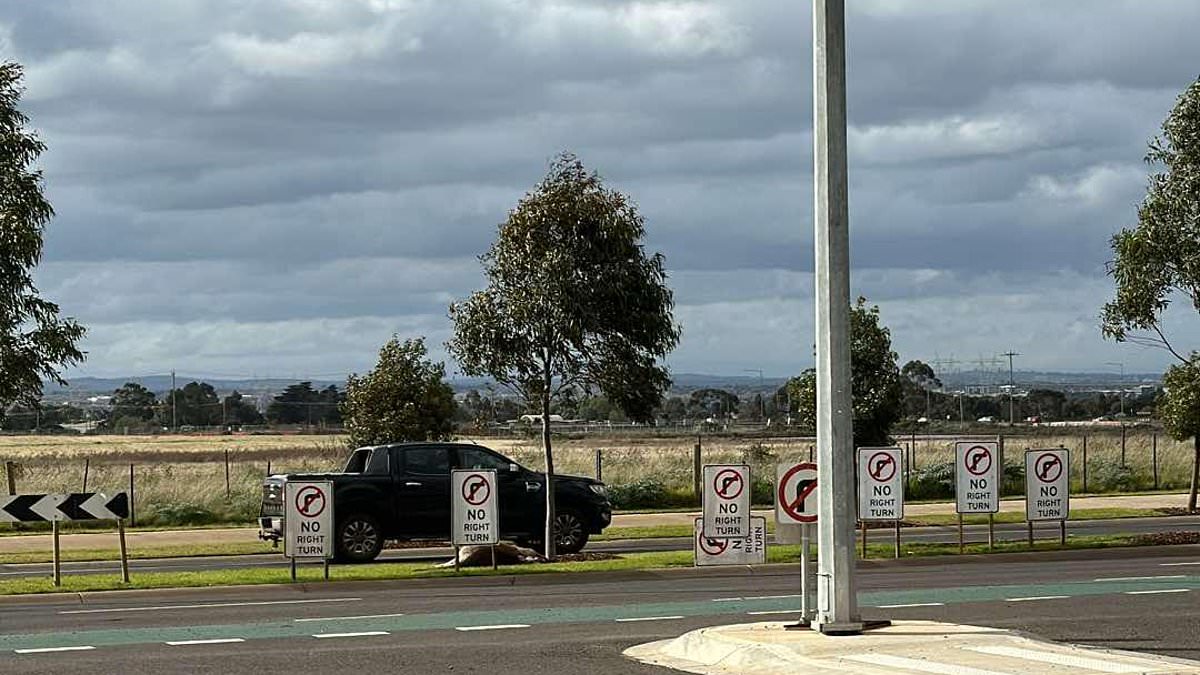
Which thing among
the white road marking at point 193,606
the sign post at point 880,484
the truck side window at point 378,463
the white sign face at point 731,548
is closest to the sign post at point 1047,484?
the sign post at point 880,484

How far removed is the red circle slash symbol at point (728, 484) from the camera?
21156 mm

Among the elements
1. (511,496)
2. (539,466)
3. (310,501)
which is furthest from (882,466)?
(539,466)

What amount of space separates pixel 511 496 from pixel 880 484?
7518 mm

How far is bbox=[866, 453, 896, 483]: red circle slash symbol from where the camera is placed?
75.4ft

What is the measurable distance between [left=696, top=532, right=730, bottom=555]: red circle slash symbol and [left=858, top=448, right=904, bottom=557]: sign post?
2233mm

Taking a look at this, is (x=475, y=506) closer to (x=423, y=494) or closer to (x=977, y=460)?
(x=423, y=494)

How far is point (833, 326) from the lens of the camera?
13.7 meters

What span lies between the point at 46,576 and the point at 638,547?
32.6ft

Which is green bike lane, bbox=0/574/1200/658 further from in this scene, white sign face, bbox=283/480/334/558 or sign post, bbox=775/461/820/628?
white sign face, bbox=283/480/334/558

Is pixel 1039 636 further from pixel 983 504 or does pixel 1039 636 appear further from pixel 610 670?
pixel 983 504

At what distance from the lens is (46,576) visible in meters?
25.9

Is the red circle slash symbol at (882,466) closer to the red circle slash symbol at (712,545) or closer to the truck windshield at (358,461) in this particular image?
the red circle slash symbol at (712,545)

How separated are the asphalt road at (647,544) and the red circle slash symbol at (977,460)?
5145 millimetres

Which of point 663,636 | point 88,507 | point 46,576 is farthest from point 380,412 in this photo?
point 663,636
